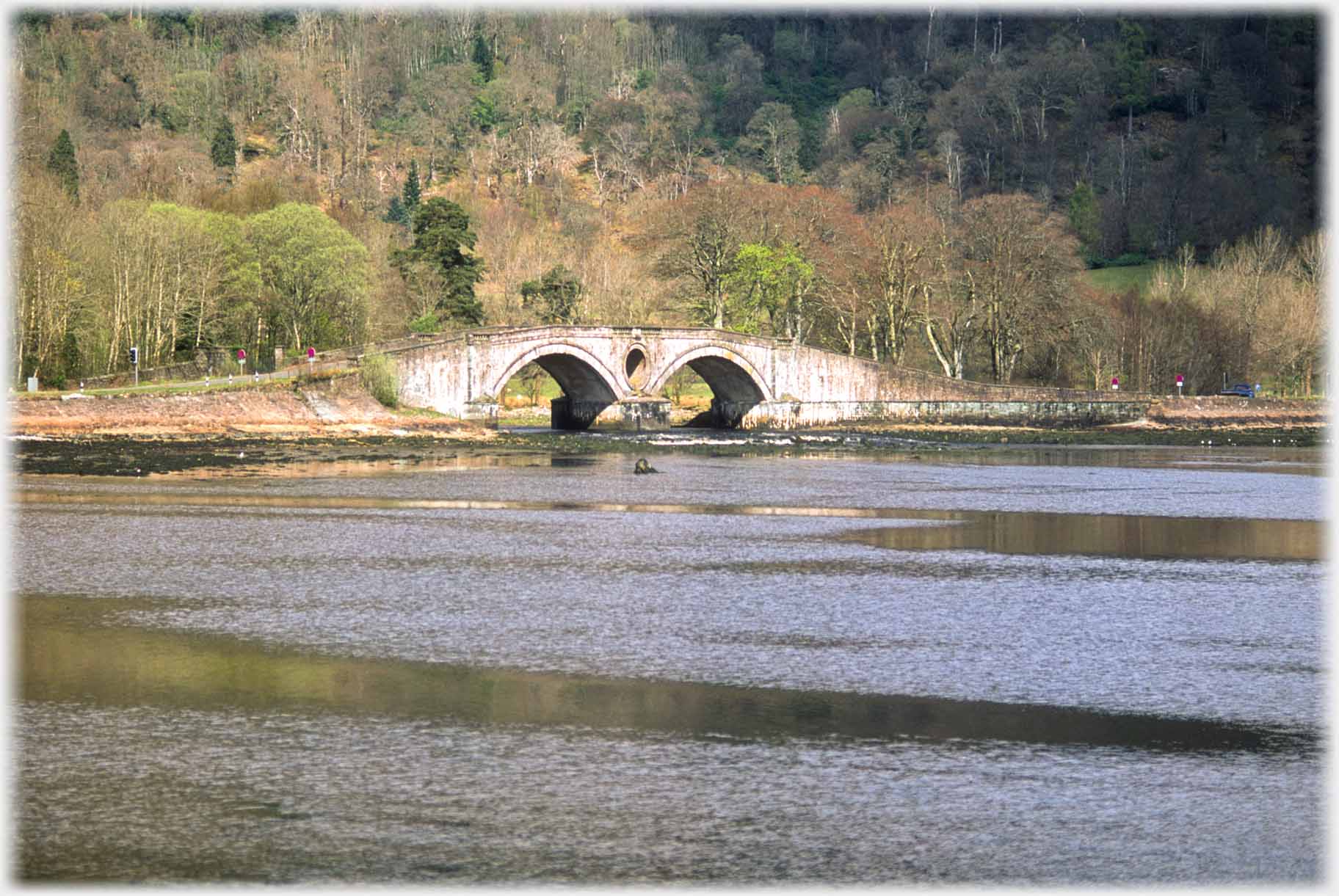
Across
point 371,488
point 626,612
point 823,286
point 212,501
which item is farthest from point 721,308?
point 626,612

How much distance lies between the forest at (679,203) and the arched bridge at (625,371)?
515cm

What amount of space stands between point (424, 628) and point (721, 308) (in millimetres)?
76427

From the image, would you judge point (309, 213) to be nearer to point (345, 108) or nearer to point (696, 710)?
point (696, 710)

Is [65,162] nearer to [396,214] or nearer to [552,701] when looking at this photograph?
[396,214]

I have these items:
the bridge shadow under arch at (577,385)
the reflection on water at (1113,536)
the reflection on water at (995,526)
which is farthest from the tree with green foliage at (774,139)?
the reflection on water at (1113,536)

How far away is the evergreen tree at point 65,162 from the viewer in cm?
9825

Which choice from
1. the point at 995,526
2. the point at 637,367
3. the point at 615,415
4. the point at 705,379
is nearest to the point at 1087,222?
the point at 705,379

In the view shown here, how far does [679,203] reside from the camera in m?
102

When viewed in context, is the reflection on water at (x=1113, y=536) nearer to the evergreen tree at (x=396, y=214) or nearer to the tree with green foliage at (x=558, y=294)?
the tree with green foliage at (x=558, y=294)

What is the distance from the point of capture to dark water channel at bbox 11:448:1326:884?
1380cm

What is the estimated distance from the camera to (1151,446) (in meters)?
78.4

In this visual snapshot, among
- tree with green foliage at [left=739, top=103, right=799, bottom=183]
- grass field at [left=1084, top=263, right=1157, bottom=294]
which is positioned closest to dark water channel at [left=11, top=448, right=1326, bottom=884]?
grass field at [left=1084, top=263, right=1157, bottom=294]

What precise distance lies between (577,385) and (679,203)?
18511mm

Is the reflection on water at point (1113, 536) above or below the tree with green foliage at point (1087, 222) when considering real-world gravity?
below
